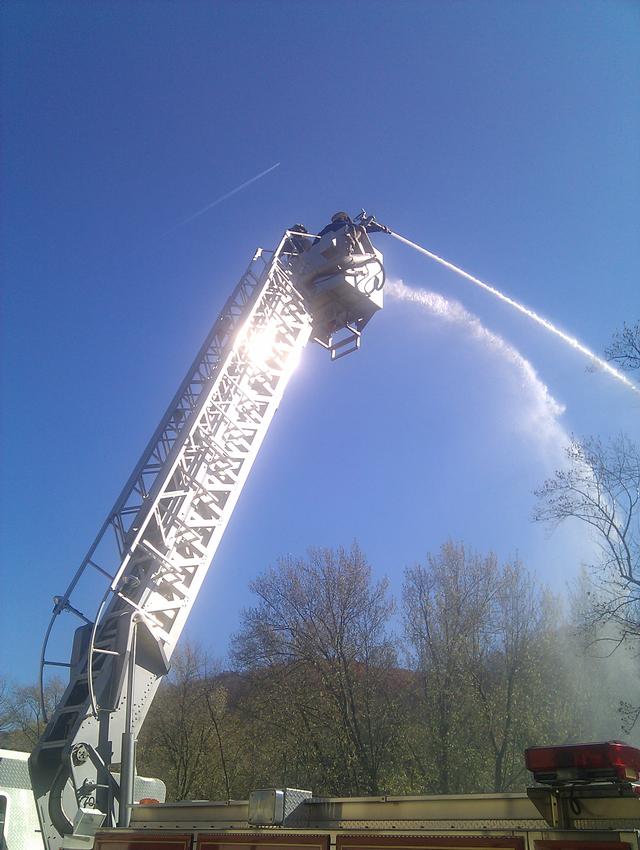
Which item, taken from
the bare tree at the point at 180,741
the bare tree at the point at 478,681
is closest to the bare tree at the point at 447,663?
the bare tree at the point at 478,681

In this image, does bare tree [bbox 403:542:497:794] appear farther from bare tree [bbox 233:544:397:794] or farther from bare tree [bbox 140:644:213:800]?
bare tree [bbox 140:644:213:800]

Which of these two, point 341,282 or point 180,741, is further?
point 180,741

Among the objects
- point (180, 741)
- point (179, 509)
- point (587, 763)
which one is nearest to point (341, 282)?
point (179, 509)

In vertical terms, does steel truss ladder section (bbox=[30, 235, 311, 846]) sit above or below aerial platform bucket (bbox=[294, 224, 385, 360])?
below

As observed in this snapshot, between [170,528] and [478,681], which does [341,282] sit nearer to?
[170,528]

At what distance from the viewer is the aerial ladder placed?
7.27m

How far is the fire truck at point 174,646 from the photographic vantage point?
4.43 m

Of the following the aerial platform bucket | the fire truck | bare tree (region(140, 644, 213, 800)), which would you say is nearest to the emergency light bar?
the fire truck

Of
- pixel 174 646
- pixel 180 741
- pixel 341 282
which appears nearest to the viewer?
pixel 174 646

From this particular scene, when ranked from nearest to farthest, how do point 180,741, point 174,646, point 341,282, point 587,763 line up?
1. point 587,763
2. point 174,646
3. point 341,282
4. point 180,741

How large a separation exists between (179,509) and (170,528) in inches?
10.7

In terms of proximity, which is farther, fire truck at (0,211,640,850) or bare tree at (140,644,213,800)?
bare tree at (140,644,213,800)

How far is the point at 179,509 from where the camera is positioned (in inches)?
357

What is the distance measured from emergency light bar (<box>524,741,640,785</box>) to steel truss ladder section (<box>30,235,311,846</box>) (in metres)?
4.79
